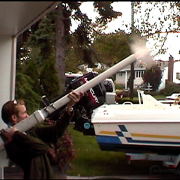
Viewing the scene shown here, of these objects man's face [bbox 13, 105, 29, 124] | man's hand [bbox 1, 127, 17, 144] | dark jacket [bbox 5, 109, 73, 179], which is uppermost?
man's face [bbox 13, 105, 29, 124]

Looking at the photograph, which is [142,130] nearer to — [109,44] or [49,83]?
[109,44]

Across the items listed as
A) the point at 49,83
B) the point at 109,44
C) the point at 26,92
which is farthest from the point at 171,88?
the point at 26,92

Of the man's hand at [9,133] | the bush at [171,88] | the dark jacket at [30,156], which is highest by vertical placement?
the man's hand at [9,133]

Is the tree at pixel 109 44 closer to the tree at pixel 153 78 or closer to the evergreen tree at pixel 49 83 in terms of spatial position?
the evergreen tree at pixel 49 83

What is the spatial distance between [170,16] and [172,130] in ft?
16.9

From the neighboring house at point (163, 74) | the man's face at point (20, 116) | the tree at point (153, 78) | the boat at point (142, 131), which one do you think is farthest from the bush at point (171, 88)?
the man's face at point (20, 116)

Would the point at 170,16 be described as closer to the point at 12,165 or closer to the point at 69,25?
the point at 69,25

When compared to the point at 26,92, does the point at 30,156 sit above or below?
above

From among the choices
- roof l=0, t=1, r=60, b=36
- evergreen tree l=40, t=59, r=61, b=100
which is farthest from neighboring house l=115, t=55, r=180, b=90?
roof l=0, t=1, r=60, b=36

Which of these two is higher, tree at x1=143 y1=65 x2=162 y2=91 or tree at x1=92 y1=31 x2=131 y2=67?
tree at x1=92 y1=31 x2=131 y2=67

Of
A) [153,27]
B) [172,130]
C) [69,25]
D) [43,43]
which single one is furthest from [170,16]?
[172,130]

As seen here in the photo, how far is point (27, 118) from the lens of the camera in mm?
1979

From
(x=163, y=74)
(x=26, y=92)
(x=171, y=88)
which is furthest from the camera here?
(x=171, y=88)

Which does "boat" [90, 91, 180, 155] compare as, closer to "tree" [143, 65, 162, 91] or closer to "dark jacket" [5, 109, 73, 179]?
"dark jacket" [5, 109, 73, 179]
